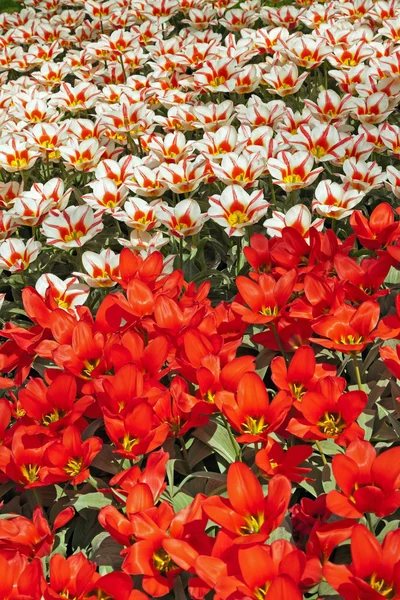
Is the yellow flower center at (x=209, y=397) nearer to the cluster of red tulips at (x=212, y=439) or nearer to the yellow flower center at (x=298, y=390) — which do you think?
the cluster of red tulips at (x=212, y=439)

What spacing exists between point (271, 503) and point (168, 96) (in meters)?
2.29

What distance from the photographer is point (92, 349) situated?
189cm

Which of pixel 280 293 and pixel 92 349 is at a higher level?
pixel 280 293

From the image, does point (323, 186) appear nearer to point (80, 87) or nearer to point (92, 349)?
point (92, 349)

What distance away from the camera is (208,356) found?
171 centimetres

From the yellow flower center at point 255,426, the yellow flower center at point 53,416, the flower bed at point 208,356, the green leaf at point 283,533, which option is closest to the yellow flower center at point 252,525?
the flower bed at point 208,356

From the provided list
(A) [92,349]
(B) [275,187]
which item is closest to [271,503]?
(A) [92,349]

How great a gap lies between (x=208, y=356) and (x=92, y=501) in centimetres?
40

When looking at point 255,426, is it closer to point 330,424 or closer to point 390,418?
point 330,424

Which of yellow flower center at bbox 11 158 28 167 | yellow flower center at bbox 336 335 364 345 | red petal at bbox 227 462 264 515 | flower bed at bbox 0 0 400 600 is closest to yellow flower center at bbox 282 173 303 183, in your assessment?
flower bed at bbox 0 0 400 600

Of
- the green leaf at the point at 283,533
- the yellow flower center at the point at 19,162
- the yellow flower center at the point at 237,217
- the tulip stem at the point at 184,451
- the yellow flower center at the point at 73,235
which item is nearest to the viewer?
the green leaf at the point at 283,533

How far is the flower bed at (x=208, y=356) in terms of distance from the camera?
4.60 feet

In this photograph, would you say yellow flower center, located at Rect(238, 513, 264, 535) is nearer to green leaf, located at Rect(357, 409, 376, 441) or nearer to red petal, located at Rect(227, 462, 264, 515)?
red petal, located at Rect(227, 462, 264, 515)

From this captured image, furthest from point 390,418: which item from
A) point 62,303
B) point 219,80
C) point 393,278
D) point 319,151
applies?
point 219,80
